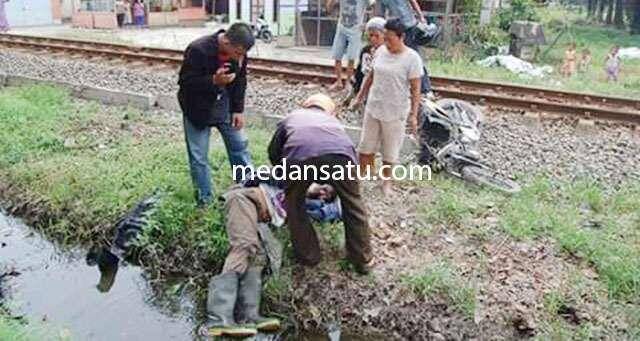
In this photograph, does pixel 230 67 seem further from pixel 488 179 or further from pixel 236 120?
pixel 488 179

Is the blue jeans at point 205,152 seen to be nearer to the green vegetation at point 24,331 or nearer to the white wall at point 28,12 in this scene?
the green vegetation at point 24,331

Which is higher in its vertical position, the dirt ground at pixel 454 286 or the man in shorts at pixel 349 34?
the man in shorts at pixel 349 34

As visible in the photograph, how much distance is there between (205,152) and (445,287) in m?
2.39

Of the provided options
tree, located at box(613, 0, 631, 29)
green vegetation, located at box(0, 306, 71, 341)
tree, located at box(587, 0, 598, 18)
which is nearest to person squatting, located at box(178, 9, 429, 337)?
green vegetation, located at box(0, 306, 71, 341)

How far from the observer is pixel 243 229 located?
16.4ft

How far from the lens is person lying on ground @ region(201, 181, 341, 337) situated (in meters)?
4.71

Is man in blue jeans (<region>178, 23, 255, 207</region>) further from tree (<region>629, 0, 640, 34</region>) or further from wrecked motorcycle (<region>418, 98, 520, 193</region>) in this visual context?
tree (<region>629, 0, 640, 34</region>)

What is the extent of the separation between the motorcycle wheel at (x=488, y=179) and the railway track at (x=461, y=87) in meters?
2.86

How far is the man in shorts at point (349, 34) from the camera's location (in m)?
9.91

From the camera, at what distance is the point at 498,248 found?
5441mm

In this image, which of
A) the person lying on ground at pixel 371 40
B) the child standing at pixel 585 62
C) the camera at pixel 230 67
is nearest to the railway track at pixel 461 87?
the person lying on ground at pixel 371 40

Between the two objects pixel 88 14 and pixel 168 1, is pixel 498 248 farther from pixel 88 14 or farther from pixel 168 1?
pixel 168 1

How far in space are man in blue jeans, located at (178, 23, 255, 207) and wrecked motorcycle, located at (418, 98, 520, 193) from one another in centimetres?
219

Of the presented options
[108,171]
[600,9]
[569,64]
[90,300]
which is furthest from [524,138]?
[600,9]
